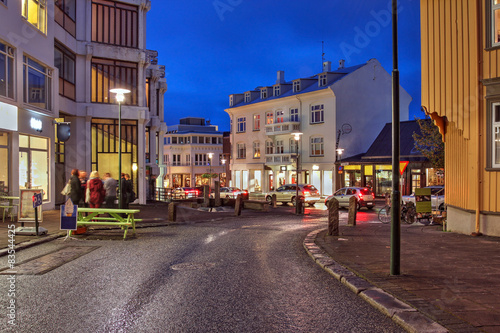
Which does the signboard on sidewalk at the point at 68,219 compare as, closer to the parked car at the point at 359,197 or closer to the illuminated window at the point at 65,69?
the illuminated window at the point at 65,69

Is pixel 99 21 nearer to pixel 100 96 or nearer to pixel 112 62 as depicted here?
pixel 112 62

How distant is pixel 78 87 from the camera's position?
92.1 feet

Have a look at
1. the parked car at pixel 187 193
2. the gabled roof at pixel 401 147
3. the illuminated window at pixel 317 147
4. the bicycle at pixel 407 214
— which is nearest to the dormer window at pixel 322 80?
the illuminated window at pixel 317 147

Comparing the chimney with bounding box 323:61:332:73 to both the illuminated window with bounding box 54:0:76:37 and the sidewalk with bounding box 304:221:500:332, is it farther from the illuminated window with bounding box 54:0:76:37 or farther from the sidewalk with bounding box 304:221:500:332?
the sidewalk with bounding box 304:221:500:332

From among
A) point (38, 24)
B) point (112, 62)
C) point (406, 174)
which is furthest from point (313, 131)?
point (38, 24)

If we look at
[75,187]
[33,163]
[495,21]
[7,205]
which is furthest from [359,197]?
[7,205]

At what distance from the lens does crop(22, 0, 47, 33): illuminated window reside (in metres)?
18.7

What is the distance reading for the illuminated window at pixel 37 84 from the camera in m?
18.7

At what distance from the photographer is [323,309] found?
6125 mm

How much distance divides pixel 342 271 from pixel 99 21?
25.5 meters

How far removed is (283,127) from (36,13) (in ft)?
115

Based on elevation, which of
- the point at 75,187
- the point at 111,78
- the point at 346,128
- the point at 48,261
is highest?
the point at 111,78

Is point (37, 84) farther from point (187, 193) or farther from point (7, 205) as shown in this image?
point (187, 193)

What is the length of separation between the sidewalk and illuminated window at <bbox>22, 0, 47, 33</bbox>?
557 inches
